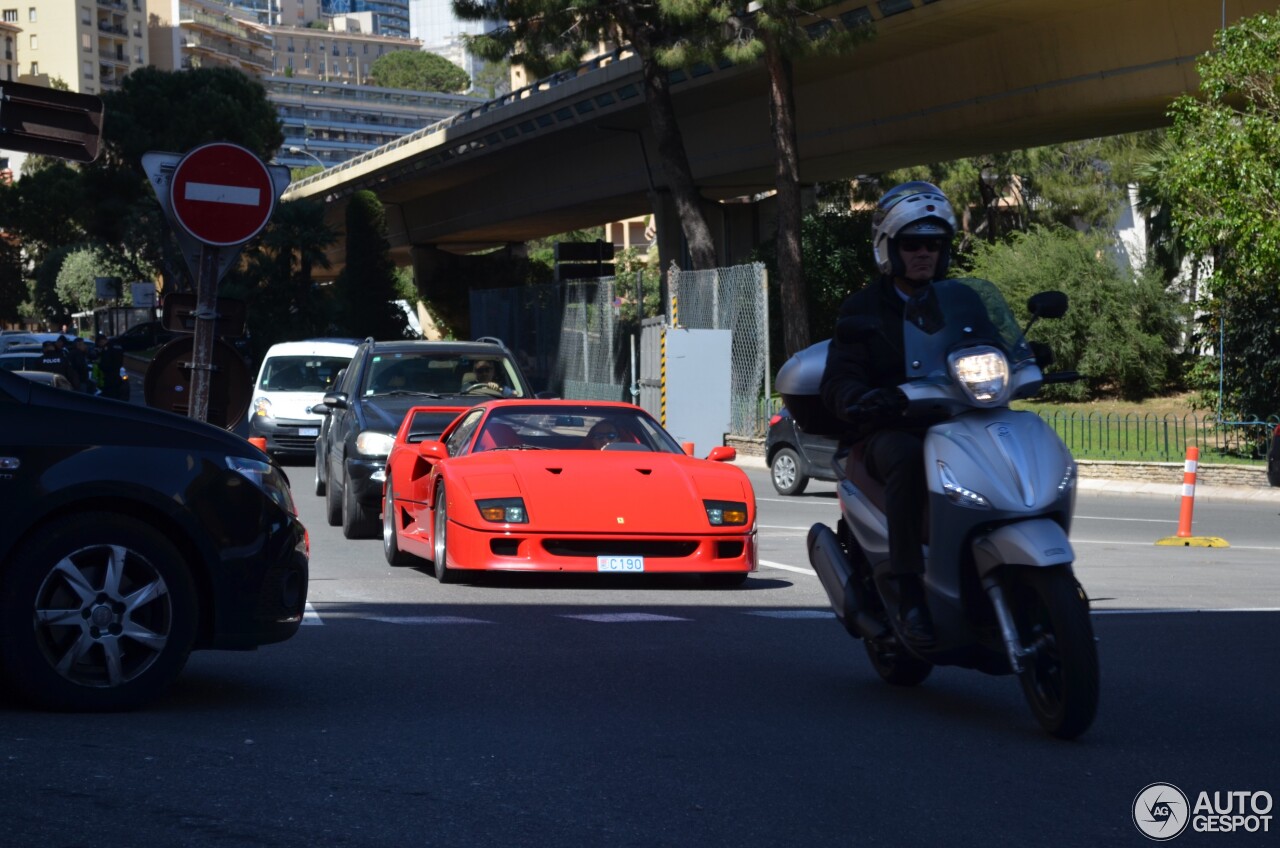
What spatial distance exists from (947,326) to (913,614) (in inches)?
40.4

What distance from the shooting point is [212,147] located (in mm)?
9695

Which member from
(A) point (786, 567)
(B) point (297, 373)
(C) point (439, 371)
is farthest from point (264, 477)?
(B) point (297, 373)

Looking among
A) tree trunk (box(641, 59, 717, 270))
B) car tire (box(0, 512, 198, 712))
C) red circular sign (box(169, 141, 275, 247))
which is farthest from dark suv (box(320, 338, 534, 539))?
tree trunk (box(641, 59, 717, 270))

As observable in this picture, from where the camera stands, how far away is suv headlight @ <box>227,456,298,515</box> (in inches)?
270

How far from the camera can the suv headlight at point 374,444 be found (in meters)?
15.4

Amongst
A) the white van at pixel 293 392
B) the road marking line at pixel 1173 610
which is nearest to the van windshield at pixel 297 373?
the white van at pixel 293 392

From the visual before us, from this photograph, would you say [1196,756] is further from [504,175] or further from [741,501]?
[504,175]

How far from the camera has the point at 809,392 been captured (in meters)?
7.09

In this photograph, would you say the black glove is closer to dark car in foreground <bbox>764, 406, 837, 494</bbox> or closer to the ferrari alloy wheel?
the ferrari alloy wheel

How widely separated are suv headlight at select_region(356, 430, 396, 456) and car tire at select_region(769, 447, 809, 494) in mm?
8694

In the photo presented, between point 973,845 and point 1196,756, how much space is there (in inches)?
Result: 58.9

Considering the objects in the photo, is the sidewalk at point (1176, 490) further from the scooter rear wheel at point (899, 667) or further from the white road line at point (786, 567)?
the scooter rear wheel at point (899, 667)

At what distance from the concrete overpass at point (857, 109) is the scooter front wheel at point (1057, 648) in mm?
22208

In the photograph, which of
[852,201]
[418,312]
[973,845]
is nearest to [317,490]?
[973,845]
